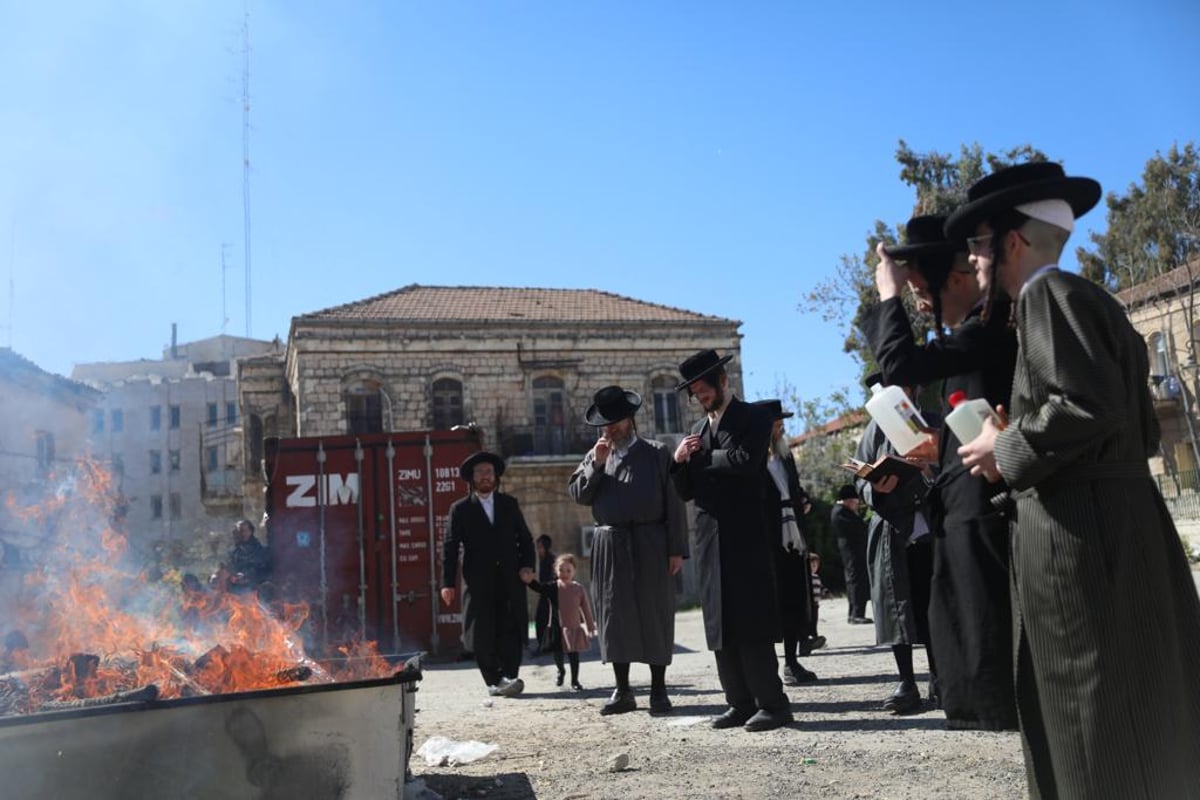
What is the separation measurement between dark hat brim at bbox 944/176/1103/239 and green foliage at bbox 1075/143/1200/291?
39983mm

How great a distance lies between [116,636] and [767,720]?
3.51m

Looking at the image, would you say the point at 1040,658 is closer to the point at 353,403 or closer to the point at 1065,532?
the point at 1065,532

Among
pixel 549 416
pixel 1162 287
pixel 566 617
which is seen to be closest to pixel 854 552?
pixel 566 617

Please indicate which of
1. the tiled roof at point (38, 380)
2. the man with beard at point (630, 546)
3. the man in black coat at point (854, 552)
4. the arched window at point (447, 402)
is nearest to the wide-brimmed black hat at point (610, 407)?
the man with beard at point (630, 546)

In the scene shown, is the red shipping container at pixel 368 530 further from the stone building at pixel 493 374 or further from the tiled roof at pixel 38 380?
the stone building at pixel 493 374

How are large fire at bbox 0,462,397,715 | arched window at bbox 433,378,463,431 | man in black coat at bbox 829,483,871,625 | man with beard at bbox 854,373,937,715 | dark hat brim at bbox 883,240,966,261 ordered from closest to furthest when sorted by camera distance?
dark hat brim at bbox 883,240,966,261 → large fire at bbox 0,462,397,715 → man with beard at bbox 854,373,937,715 → man in black coat at bbox 829,483,871,625 → arched window at bbox 433,378,463,431

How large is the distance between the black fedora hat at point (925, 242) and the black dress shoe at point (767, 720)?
343cm

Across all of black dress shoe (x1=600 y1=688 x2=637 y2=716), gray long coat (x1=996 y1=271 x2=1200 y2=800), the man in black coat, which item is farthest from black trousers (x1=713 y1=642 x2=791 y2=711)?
the man in black coat

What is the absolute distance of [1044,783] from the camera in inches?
106

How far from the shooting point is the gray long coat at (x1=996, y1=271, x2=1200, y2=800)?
2.48 m

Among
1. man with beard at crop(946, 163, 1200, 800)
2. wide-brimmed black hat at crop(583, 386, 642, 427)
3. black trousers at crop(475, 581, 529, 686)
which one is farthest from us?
black trousers at crop(475, 581, 529, 686)

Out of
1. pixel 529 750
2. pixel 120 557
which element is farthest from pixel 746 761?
pixel 120 557

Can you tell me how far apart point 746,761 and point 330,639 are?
387 inches

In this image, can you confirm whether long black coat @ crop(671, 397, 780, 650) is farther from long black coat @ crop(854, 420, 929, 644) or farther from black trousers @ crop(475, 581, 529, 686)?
black trousers @ crop(475, 581, 529, 686)
